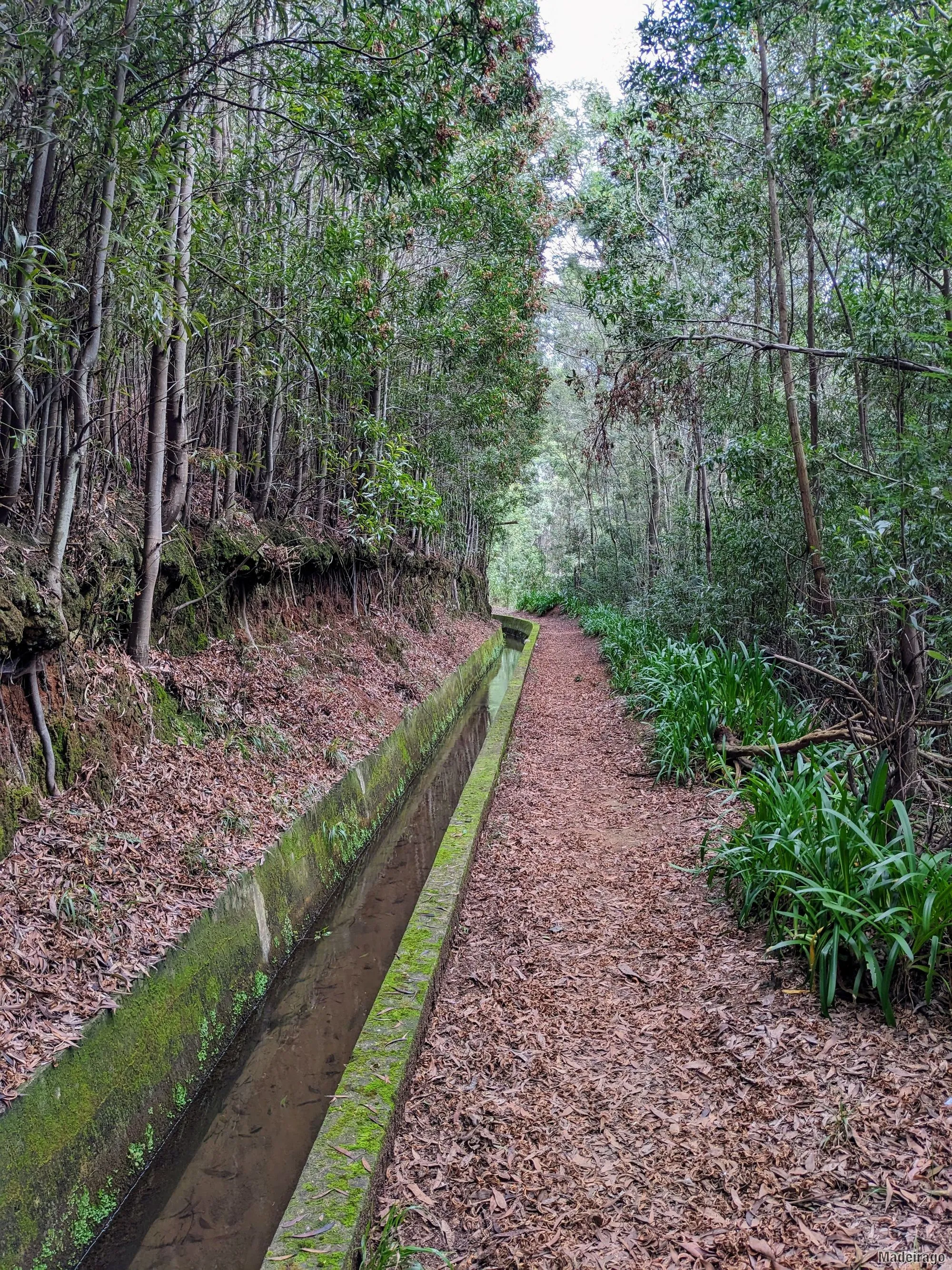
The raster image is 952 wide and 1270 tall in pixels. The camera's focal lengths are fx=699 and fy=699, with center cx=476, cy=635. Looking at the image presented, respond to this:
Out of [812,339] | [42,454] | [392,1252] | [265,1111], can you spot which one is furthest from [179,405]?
[812,339]

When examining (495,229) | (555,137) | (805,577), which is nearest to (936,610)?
(805,577)

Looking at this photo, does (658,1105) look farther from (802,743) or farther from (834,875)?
(802,743)

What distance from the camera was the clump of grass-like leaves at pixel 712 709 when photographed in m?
6.23

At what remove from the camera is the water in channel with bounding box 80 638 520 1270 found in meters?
2.75

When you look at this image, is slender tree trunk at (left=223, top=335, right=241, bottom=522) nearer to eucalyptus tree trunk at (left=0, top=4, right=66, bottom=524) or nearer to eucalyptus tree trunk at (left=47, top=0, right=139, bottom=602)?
eucalyptus tree trunk at (left=47, top=0, right=139, bottom=602)

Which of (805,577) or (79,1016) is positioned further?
(805,577)

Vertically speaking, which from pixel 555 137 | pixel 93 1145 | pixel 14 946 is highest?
pixel 555 137

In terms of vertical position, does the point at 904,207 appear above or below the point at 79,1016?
above

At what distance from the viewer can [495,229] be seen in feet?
34.0

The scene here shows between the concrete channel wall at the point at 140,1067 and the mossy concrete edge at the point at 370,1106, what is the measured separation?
86cm

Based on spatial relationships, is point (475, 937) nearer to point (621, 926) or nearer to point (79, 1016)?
point (621, 926)

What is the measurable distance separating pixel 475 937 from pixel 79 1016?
2267 millimetres

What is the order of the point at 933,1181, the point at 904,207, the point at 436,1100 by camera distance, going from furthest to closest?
the point at 904,207, the point at 436,1100, the point at 933,1181

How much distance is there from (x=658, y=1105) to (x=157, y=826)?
2963mm
